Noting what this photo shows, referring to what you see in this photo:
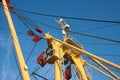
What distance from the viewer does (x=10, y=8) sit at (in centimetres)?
2808

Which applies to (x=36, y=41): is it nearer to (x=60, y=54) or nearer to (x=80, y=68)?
(x=60, y=54)

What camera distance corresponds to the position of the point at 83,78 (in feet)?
94.3

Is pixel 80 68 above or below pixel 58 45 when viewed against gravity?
below

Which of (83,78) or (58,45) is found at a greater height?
(58,45)

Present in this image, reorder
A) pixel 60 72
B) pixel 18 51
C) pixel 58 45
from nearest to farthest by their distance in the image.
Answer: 1. pixel 18 51
2. pixel 60 72
3. pixel 58 45

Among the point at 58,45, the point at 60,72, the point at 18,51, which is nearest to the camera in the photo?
the point at 18,51

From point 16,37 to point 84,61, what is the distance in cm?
878

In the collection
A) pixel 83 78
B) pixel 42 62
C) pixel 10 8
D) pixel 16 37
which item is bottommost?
pixel 83 78

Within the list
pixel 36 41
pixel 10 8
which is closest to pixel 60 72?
pixel 36 41

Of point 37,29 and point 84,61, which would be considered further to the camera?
point 84,61

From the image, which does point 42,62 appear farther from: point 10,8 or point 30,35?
point 10,8

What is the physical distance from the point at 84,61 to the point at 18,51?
924 centimetres

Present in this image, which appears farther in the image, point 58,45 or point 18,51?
point 58,45

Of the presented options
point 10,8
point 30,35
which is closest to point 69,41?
point 30,35
